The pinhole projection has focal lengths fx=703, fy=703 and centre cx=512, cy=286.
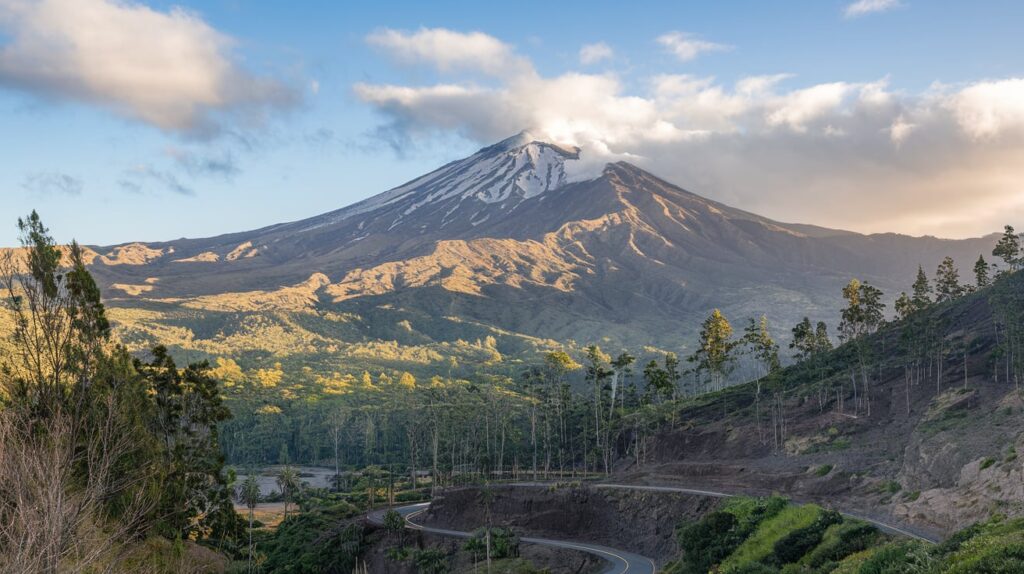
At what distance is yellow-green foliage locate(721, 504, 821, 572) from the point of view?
34816 millimetres

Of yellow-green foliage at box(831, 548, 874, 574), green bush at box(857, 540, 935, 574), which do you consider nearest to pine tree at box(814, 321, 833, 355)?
yellow-green foliage at box(831, 548, 874, 574)

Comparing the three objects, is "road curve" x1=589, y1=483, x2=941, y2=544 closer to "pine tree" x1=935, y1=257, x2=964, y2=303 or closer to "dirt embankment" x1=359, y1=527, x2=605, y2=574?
"dirt embankment" x1=359, y1=527, x2=605, y2=574

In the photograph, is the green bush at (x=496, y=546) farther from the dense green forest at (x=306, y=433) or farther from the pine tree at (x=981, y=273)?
the pine tree at (x=981, y=273)

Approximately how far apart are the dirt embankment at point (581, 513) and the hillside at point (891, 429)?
5.67 meters

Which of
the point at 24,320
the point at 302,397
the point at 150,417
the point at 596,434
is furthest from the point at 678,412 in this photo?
the point at 302,397

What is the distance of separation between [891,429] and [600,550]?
28511mm

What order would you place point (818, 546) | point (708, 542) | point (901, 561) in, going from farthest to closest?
point (708, 542)
point (818, 546)
point (901, 561)

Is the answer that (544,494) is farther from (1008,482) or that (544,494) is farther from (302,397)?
(302,397)

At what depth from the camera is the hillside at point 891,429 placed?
36375mm

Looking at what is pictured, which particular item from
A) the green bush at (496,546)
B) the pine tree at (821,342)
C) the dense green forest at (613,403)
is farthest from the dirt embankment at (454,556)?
the pine tree at (821,342)

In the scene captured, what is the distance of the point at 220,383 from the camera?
588 feet

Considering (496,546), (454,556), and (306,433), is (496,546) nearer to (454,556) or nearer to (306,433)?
(454,556)

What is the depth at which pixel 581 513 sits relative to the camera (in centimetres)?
6078

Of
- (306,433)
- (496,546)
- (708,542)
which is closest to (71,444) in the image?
(708,542)
